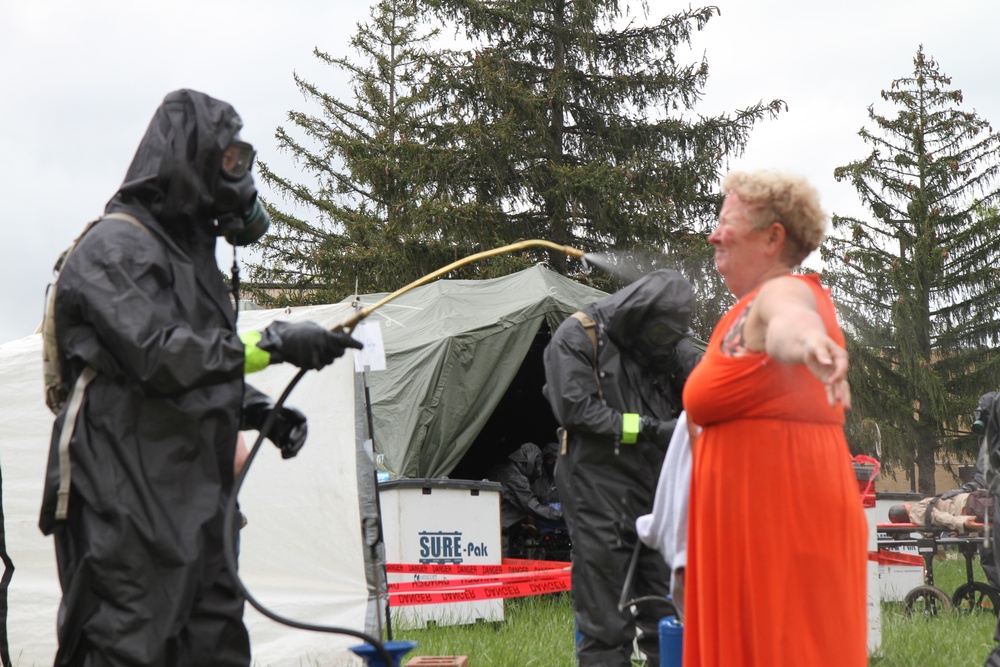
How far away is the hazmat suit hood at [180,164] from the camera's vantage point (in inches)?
116

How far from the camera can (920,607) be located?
8.95 m

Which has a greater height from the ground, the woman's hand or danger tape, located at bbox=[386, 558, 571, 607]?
the woman's hand

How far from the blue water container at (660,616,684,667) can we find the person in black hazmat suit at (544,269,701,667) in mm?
1087

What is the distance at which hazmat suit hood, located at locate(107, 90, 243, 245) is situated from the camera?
9.64ft

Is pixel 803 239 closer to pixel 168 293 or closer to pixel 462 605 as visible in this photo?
pixel 168 293

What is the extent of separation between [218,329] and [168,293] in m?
0.18

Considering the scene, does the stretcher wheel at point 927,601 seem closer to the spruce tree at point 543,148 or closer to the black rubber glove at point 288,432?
the black rubber glove at point 288,432

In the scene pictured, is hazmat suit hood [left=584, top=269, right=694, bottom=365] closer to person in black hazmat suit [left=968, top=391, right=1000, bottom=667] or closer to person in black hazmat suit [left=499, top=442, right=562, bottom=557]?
person in black hazmat suit [left=968, top=391, right=1000, bottom=667]

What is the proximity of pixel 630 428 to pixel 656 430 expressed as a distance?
12cm

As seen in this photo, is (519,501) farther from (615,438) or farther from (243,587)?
(243,587)

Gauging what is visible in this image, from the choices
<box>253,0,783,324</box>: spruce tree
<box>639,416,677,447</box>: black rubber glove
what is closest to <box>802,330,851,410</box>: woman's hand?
<box>639,416,677,447</box>: black rubber glove

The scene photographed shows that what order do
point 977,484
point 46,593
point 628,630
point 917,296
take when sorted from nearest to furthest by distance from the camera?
point 628,630
point 46,593
point 977,484
point 917,296

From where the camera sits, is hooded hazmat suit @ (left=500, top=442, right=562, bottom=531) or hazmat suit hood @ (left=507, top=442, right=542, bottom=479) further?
hazmat suit hood @ (left=507, top=442, right=542, bottom=479)

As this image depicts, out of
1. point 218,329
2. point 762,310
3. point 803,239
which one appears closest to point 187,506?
point 218,329
